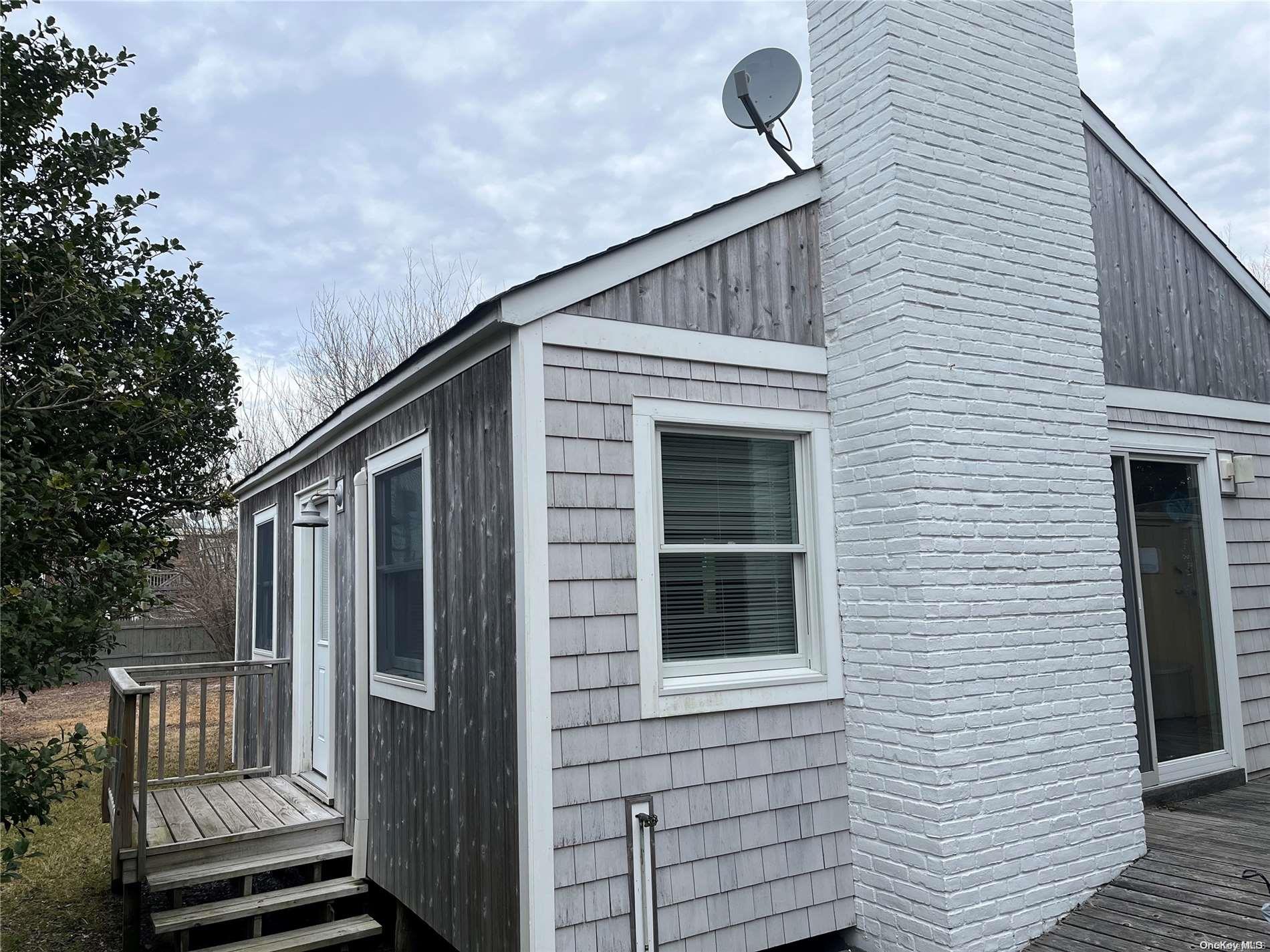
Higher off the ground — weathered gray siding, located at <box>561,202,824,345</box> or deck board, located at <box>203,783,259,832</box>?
weathered gray siding, located at <box>561,202,824,345</box>

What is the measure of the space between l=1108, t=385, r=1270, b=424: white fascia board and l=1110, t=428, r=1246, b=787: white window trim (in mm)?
158

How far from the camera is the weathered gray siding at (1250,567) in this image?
5.76 m

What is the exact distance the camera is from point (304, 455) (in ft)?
22.8

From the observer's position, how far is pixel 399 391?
16.3 ft

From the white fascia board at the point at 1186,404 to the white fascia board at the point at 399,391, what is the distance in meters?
3.69

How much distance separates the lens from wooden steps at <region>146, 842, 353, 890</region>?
15.8 feet

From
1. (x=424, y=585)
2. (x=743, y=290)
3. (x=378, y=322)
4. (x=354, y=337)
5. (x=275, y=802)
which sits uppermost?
(x=378, y=322)

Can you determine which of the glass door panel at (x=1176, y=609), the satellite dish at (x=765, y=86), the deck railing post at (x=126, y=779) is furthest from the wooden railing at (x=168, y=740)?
the glass door panel at (x=1176, y=609)

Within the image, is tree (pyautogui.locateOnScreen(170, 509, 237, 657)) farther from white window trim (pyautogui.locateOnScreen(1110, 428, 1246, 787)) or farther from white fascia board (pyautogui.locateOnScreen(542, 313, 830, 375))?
white window trim (pyautogui.locateOnScreen(1110, 428, 1246, 787))

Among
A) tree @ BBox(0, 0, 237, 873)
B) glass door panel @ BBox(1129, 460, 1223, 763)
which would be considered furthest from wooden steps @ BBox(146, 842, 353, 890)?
glass door panel @ BBox(1129, 460, 1223, 763)

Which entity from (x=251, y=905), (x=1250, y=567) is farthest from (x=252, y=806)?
(x=1250, y=567)

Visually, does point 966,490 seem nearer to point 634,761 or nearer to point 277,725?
point 634,761

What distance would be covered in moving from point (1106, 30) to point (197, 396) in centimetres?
665

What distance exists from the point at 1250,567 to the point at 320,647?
652cm
